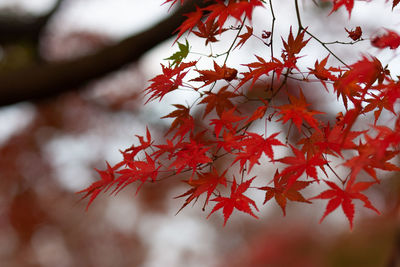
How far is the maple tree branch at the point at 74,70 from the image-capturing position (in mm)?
2053

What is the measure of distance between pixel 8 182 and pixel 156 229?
9.00 ft

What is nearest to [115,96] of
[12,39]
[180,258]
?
[12,39]

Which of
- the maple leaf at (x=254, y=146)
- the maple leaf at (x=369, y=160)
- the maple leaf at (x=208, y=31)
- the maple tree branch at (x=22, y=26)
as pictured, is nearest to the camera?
the maple leaf at (x=369, y=160)

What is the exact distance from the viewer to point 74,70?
2195 mm

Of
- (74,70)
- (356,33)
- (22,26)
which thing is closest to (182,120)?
(356,33)

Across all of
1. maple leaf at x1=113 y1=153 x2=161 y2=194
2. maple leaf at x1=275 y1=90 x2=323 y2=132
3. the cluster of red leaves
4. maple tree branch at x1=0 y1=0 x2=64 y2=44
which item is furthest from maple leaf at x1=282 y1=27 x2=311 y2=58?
maple tree branch at x1=0 y1=0 x2=64 y2=44

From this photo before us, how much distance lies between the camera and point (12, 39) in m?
2.92

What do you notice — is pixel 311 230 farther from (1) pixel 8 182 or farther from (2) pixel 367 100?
(2) pixel 367 100

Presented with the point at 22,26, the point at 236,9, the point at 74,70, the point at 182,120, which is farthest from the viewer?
the point at 22,26

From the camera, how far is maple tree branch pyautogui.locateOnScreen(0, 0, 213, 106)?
2.05 meters

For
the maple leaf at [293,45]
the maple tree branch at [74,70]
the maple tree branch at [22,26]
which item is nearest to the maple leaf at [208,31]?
the maple leaf at [293,45]

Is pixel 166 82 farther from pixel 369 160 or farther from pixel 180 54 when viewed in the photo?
pixel 369 160

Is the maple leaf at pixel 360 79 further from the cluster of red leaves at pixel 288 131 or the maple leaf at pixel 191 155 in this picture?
the maple leaf at pixel 191 155

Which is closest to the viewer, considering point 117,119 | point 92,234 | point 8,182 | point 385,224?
point 8,182
